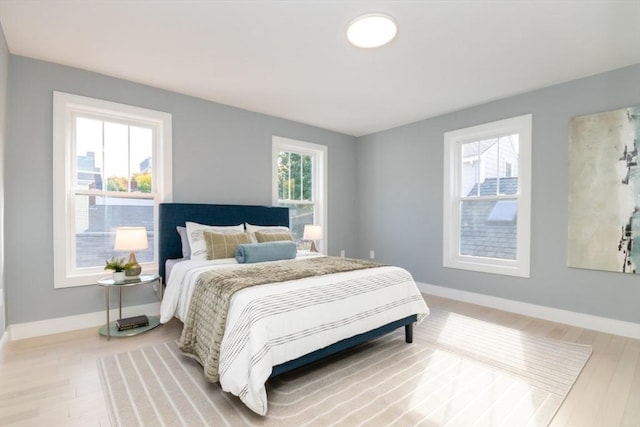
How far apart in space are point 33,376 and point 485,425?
3.01 metres

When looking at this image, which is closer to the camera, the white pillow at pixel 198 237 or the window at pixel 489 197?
the white pillow at pixel 198 237

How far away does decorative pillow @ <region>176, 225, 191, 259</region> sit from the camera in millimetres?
3286

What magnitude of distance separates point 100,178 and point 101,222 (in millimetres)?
477

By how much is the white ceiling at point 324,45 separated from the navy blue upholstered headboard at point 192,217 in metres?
1.38

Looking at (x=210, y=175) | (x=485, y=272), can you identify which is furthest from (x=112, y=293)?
(x=485, y=272)

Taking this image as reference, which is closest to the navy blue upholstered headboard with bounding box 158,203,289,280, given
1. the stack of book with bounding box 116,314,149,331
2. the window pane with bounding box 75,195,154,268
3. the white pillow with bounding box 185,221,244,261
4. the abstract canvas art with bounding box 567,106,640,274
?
the white pillow with bounding box 185,221,244,261

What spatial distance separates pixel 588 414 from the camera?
5.85ft

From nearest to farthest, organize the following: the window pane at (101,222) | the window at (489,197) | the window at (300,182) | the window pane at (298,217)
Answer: the window pane at (101,222) < the window at (489,197) < the window at (300,182) < the window pane at (298,217)

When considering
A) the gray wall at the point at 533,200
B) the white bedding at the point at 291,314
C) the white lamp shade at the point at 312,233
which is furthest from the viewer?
the white lamp shade at the point at 312,233

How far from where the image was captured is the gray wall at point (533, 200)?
9.96ft

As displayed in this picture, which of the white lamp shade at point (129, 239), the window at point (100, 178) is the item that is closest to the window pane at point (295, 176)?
the window at point (100, 178)

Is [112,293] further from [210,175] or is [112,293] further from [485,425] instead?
[485,425]

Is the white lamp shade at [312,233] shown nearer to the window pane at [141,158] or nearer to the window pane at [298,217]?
the window pane at [298,217]

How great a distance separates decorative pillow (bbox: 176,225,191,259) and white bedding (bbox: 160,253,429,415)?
22.1 inches
